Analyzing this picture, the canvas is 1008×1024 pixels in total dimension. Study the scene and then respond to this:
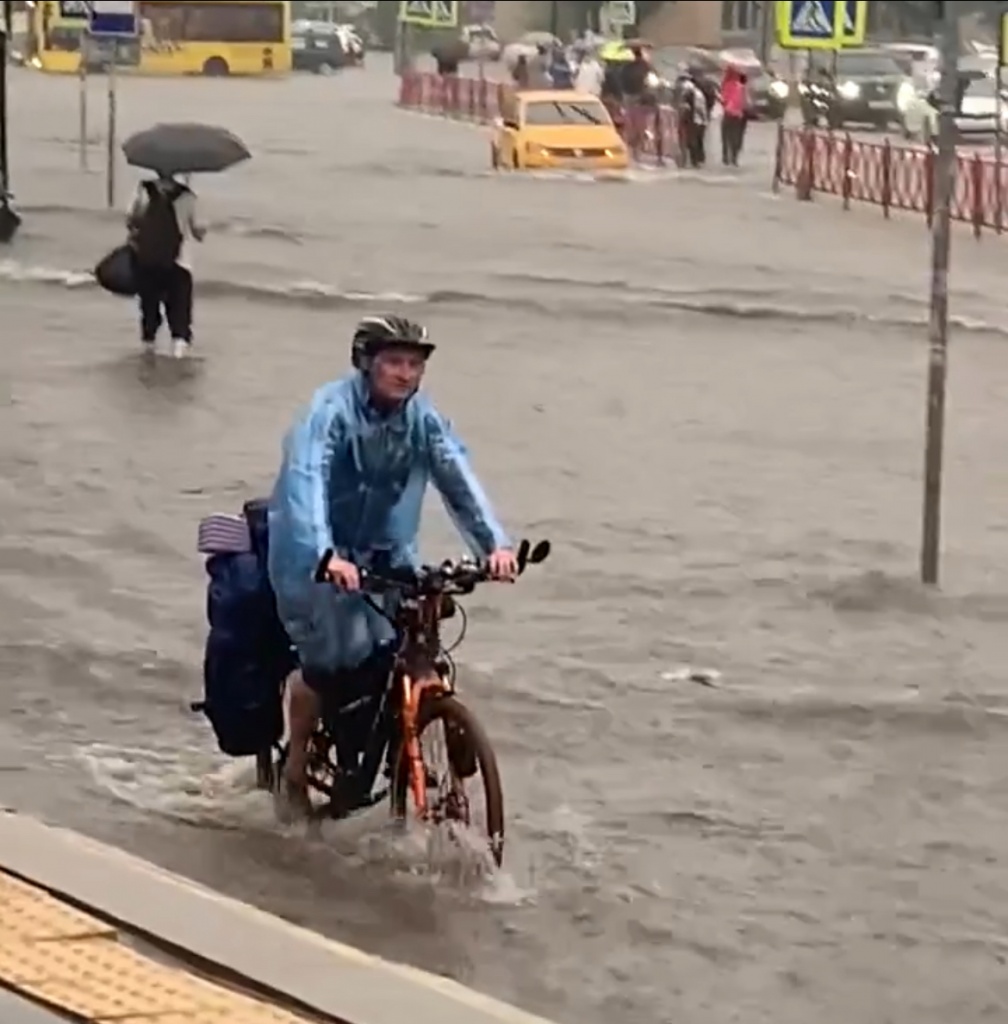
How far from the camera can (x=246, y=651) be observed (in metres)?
8.09

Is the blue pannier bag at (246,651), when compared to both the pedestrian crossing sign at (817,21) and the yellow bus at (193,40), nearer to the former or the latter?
the pedestrian crossing sign at (817,21)

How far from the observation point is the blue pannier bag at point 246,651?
8.01 metres

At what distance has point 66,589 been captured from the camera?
11.9 metres

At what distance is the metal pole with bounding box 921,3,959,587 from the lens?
36.8 ft

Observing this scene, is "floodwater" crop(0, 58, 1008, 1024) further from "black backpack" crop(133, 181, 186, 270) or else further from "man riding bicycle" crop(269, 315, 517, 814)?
"black backpack" crop(133, 181, 186, 270)

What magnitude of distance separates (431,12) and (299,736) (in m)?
59.0

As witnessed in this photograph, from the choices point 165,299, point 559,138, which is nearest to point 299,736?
point 165,299

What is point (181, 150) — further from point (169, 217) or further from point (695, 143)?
point (695, 143)

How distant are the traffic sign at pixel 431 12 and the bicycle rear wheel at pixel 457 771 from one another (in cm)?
5857

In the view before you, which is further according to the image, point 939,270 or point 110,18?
point 110,18

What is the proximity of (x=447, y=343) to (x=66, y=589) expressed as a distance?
947 centimetres

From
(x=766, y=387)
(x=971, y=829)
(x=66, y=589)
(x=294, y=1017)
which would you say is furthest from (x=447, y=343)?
(x=294, y=1017)

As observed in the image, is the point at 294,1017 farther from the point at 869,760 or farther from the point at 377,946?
the point at 869,760

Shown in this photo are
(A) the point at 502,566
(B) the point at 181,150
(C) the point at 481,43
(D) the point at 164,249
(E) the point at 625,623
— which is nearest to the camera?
(A) the point at 502,566
